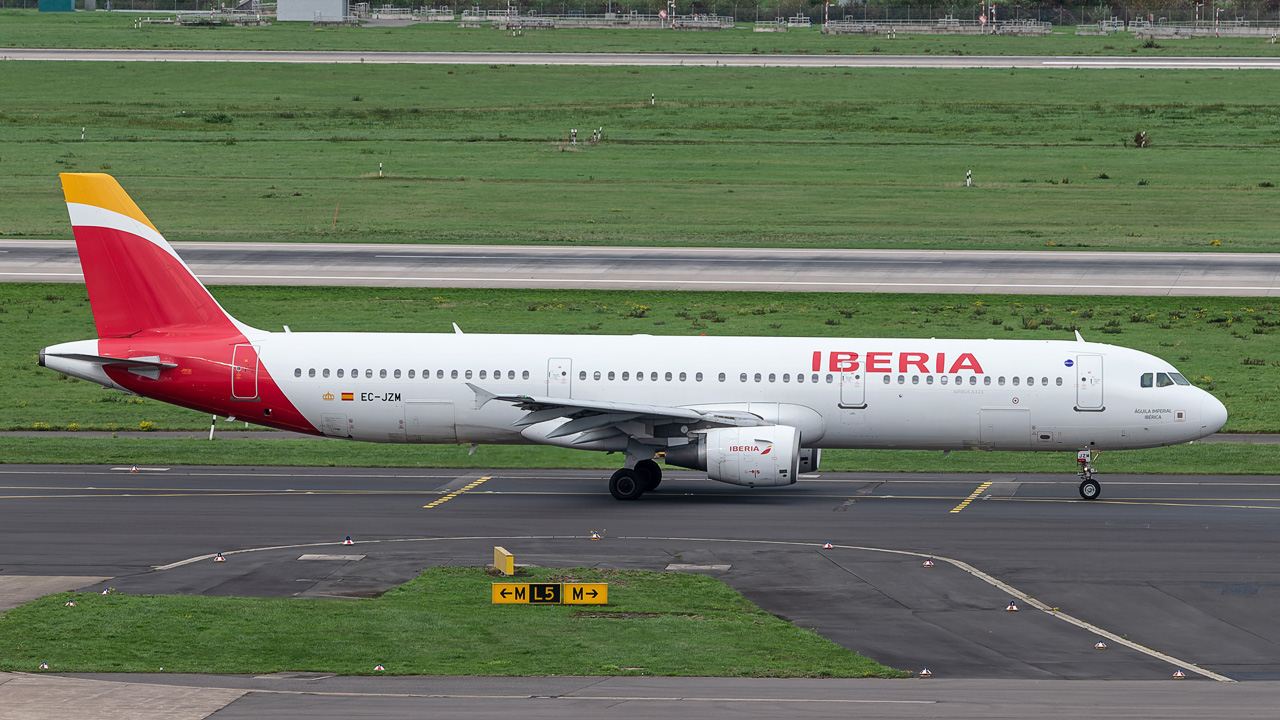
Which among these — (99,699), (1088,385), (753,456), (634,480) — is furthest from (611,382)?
(99,699)

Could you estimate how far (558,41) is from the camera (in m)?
174

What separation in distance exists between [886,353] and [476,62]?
381ft

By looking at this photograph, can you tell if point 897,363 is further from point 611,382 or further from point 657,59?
point 657,59

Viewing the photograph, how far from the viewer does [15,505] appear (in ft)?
119

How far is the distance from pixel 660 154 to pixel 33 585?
266 ft

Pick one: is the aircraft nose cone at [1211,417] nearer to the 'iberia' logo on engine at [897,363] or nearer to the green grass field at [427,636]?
the 'iberia' logo on engine at [897,363]

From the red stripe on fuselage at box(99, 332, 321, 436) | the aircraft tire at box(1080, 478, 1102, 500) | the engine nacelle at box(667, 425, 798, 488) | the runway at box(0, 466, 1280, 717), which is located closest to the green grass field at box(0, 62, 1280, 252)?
the red stripe on fuselage at box(99, 332, 321, 436)

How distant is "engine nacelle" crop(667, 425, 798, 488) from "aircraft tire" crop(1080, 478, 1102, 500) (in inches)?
→ 287

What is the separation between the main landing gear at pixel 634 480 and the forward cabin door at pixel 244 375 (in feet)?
31.6

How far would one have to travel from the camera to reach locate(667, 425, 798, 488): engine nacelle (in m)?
36.5

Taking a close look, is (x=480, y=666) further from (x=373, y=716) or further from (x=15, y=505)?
(x=15, y=505)

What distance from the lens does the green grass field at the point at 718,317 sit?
53.9 metres

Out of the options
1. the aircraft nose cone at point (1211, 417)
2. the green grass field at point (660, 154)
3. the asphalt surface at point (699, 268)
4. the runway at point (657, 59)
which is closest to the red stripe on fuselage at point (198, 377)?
the aircraft nose cone at point (1211, 417)

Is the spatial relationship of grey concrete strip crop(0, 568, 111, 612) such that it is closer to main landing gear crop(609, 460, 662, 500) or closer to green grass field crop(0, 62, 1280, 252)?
main landing gear crop(609, 460, 662, 500)
